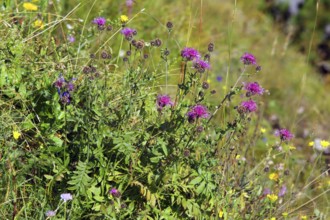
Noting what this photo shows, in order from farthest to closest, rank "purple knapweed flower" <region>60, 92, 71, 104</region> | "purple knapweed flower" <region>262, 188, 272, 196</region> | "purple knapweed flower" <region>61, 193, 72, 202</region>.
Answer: "purple knapweed flower" <region>262, 188, 272, 196</region>
"purple knapweed flower" <region>60, 92, 71, 104</region>
"purple knapweed flower" <region>61, 193, 72, 202</region>

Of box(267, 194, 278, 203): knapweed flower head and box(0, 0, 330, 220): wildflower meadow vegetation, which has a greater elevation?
box(0, 0, 330, 220): wildflower meadow vegetation

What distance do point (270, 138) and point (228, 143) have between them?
8.90 feet

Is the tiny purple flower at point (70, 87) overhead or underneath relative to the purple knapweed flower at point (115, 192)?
overhead

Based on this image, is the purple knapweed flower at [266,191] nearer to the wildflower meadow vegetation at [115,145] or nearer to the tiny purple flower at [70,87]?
the wildflower meadow vegetation at [115,145]

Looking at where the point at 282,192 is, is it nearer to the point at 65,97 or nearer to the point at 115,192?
the point at 115,192

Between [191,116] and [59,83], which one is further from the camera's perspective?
[59,83]

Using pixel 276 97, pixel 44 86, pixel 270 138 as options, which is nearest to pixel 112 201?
pixel 44 86

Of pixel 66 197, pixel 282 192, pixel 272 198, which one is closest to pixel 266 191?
pixel 282 192

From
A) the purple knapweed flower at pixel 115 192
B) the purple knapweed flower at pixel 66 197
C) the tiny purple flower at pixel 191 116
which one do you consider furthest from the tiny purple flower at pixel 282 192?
the purple knapweed flower at pixel 66 197

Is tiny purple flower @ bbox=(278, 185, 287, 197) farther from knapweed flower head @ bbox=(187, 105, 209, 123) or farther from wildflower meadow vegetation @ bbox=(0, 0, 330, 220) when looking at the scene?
knapweed flower head @ bbox=(187, 105, 209, 123)

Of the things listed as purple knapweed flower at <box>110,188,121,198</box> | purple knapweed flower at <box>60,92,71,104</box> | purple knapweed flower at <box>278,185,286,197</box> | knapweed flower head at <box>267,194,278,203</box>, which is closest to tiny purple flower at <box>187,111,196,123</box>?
purple knapweed flower at <box>110,188,121,198</box>

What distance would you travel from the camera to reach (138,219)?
266cm

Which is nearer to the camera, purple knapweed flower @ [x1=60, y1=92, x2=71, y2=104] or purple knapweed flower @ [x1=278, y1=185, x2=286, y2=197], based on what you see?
purple knapweed flower @ [x1=60, y1=92, x2=71, y2=104]

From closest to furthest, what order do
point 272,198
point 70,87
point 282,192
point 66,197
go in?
point 66,197
point 70,87
point 272,198
point 282,192
